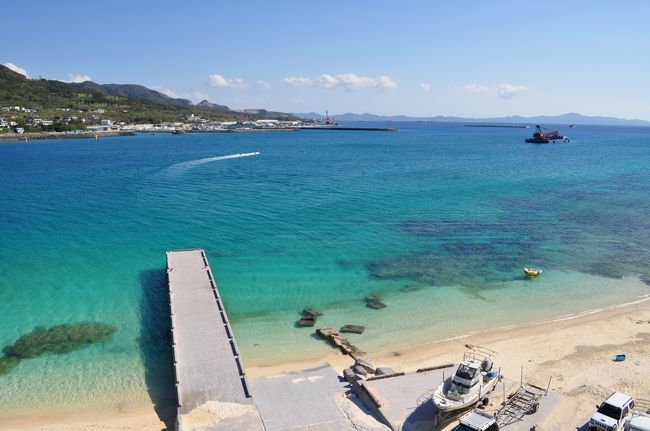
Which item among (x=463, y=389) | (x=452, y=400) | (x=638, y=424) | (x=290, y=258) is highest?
(x=463, y=389)

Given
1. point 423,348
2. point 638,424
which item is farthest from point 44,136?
point 638,424

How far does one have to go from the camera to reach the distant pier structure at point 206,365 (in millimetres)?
17891

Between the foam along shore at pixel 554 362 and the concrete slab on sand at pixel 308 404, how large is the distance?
202cm

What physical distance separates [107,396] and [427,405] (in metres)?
14.5

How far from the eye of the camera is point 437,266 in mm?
38594

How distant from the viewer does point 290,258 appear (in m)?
39.6

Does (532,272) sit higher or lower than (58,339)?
higher

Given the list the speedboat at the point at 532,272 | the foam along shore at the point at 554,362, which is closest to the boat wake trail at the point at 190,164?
the speedboat at the point at 532,272

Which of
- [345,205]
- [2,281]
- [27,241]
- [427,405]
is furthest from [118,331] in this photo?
[345,205]

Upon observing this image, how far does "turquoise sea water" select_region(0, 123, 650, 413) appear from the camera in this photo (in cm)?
2617

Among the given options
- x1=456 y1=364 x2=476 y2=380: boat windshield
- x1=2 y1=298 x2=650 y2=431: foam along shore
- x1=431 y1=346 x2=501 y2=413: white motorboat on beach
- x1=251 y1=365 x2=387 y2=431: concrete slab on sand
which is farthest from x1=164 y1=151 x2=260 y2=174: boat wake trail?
x1=456 y1=364 x2=476 y2=380: boat windshield

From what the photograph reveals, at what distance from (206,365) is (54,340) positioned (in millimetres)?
11075

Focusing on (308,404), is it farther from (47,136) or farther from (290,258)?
(47,136)

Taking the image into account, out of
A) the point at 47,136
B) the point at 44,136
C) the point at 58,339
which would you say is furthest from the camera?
the point at 47,136
